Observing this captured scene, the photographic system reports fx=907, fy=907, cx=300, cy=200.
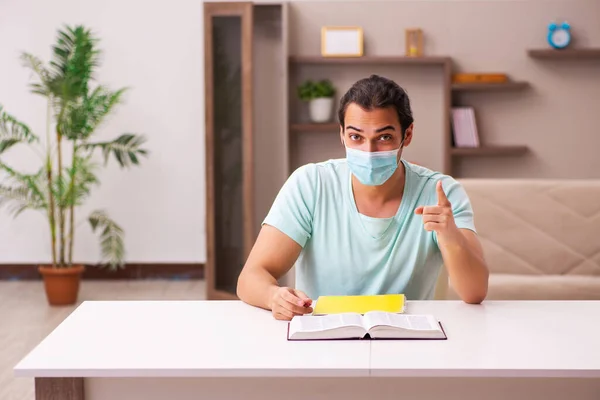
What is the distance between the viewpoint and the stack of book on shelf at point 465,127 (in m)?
5.95

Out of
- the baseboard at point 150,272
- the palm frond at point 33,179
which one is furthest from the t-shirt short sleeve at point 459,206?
the baseboard at point 150,272

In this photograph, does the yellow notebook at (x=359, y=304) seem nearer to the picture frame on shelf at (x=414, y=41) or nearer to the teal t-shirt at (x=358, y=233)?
the teal t-shirt at (x=358, y=233)

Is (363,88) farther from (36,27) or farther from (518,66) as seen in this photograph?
(36,27)

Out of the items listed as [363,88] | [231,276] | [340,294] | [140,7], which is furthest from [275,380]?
[140,7]

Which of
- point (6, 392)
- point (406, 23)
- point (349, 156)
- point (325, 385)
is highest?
point (406, 23)

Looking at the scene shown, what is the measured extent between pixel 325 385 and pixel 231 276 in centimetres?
392

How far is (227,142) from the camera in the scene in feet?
18.5

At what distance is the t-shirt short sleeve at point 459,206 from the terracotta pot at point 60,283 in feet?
12.2

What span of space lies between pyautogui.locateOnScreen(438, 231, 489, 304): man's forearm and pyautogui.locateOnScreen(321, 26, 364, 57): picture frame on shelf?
3742 mm

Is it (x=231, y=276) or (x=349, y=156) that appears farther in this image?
(x=231, y=276)

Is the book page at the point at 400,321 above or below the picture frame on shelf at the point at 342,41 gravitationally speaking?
below

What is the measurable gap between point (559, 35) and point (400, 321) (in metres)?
4.35

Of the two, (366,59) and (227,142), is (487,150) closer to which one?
(366,59)

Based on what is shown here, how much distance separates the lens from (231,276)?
572cm
